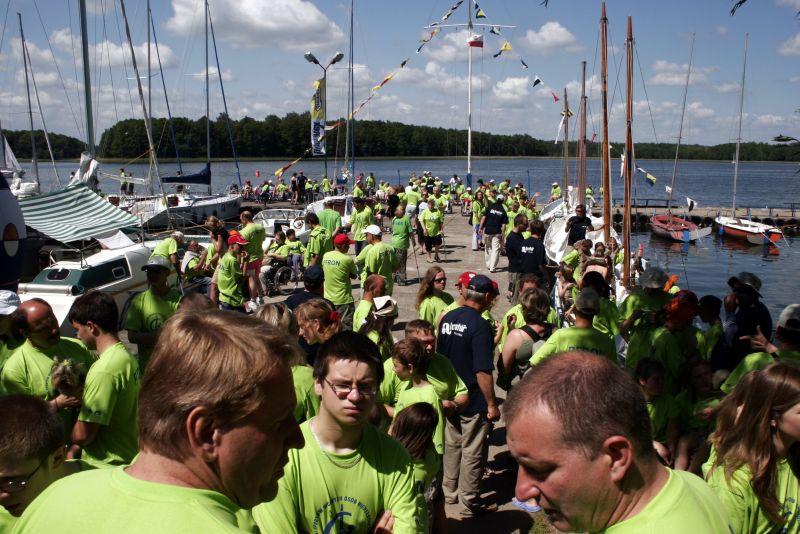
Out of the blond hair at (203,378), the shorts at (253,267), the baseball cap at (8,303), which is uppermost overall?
the blond hair at (203,378)

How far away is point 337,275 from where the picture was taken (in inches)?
334

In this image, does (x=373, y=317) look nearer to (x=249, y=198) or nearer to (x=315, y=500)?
(x=315, y=500)

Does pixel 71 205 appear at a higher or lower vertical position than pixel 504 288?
higher

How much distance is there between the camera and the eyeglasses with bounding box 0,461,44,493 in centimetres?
231

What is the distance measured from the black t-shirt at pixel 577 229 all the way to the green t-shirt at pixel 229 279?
7.48m

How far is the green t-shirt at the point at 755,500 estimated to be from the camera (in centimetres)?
247

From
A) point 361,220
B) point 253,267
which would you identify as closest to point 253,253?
point 253,267

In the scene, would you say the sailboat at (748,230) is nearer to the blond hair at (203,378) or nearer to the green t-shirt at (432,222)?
the green t-shirt at (432,222)

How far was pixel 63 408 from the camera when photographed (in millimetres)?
3627

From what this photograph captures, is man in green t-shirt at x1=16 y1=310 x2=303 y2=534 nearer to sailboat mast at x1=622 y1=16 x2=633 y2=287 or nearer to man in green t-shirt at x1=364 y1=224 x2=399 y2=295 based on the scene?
man in green t-shirt at x1=364 y1=224 x2=399 y2=295

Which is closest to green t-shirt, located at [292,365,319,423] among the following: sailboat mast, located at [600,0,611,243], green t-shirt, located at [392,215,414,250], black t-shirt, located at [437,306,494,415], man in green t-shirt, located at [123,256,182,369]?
black t-shirt, located at [437,306,494,415]

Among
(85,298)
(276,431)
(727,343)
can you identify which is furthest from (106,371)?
(727,343)

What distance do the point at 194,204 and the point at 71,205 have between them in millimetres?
12824

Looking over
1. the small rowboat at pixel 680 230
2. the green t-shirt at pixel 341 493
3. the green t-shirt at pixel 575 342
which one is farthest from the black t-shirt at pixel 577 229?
the small rowboat at pixel 680 230
